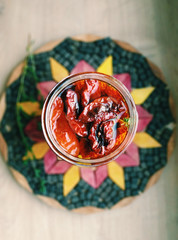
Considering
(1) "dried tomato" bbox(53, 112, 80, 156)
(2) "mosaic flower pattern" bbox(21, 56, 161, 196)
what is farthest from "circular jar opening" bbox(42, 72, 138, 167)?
(2) "mosaic flower pattern" bbox(21, 56, 161, 196)

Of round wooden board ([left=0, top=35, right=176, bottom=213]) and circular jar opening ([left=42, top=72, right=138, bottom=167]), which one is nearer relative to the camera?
circular jar opening ([left=42, top=72, right=138, bottom=167])

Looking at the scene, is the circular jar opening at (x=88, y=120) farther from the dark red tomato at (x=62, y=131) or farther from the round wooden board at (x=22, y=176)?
the round wooden board at (x=22, y=176)

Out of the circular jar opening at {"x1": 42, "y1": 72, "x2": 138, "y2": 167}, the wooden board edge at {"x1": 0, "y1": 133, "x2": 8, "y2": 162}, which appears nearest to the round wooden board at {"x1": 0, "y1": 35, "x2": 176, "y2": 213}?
the wooden board edge at {"x1": 0, "y1": 133, "x2": 8, "y2": 162}

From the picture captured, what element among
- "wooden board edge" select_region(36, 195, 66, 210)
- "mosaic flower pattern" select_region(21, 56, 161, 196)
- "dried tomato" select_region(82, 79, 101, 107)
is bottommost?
"wooden board edge" select_region(36, 195, 66, 210)

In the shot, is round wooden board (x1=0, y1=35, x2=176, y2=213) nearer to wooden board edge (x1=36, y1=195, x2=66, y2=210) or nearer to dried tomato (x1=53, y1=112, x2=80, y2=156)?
wooden board edge (x1=36, y1=195, x2=66, y2=210)

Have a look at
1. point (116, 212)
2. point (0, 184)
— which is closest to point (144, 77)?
point (116, 212)

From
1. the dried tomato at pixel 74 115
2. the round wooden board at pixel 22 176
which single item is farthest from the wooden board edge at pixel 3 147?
the dried tomato at pixel 74 115

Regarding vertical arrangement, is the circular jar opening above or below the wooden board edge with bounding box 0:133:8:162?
above
